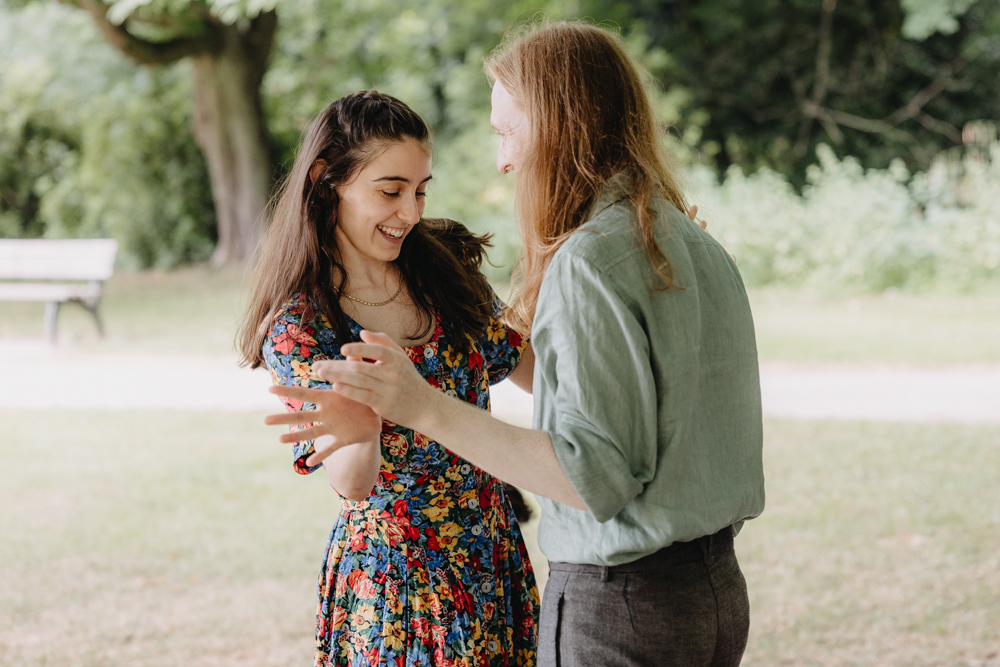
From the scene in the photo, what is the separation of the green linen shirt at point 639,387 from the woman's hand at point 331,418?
0.27 metres

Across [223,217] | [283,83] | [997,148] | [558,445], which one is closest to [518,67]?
[558,445]

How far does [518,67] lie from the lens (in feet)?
5.09

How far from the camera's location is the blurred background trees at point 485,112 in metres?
12.0

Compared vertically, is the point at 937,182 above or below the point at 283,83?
below

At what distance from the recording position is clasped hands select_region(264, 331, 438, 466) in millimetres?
1430

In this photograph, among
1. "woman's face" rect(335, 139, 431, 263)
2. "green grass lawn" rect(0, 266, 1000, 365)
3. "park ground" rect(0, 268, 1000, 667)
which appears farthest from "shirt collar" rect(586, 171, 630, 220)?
"green grass lawn" rect(0, 266, 1000, 365)

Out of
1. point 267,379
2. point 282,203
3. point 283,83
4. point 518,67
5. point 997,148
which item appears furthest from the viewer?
point 283,83

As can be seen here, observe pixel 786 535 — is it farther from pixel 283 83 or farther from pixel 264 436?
pixel 283 83

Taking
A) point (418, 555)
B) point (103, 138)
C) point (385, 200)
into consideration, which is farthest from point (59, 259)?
point (418, 555)

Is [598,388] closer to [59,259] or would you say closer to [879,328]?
[879,328]

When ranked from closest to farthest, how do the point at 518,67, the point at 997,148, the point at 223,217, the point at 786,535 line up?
the point at 518,67 → the point at 786,535 → the point at 997,148 → the point at 223,217

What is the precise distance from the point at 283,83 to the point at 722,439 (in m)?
17.3

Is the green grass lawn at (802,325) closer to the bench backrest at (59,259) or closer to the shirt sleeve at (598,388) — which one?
the bench backrest at (59,259)

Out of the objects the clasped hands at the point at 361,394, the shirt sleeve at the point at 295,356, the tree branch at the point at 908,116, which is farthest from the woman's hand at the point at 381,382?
the tree branch at the point at 908,116
